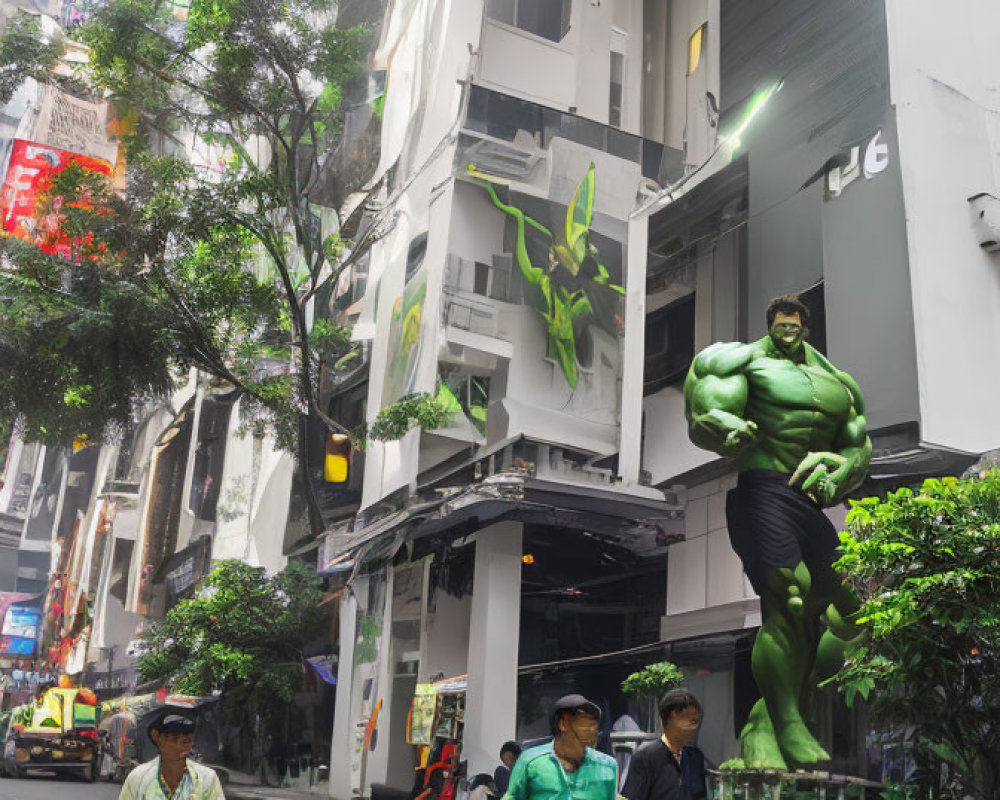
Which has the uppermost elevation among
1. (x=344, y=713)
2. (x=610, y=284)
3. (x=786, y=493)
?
(x=610, y=284)

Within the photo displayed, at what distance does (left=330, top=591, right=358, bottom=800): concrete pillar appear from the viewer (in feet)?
57.8

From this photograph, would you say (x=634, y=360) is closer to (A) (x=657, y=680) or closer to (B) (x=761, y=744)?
(A) (x=657, y=680)

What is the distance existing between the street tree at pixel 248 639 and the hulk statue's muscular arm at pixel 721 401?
43.7ft

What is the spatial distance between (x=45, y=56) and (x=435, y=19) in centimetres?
663

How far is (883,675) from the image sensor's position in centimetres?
608

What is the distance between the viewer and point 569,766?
4535 mm

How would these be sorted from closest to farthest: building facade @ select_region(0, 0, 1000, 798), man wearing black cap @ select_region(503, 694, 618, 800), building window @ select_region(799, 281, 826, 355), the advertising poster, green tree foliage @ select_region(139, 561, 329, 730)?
man wearing black cap @ select_region(503, 694, 618, 800)
building facade @ select_region(0, 0, 1000, 798)
building window @ select_region(799, 281, 826, 355)
green tree foliage @ select_region(139, 561, 329, 730)
the advertising poster

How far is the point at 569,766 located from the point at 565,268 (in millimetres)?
11398

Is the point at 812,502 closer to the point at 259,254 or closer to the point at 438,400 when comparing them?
the point at 438,400

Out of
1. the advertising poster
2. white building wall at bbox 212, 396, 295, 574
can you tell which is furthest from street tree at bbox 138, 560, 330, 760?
the advertising poster

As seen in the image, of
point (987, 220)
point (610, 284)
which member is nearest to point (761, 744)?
point (987, 220)

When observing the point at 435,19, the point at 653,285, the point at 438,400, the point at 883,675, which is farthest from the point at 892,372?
the point at 435,19

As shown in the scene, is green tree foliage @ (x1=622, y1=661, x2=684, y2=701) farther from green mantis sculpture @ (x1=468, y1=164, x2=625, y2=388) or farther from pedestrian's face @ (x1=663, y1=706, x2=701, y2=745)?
pedestrian's face @ (x1=663, y1=706, x2=701, y2=745)

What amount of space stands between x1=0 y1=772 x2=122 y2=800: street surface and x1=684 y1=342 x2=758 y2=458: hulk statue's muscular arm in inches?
522
